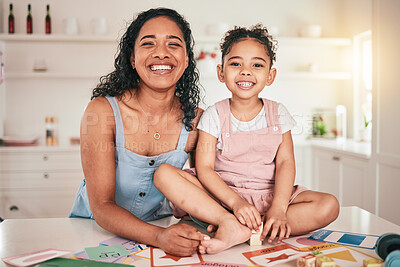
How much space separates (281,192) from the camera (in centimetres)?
138

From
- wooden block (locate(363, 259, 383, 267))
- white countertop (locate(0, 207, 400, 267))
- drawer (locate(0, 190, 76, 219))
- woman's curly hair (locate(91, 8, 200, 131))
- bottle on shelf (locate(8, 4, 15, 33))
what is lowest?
drawer (locate(0, 190, 76, 219))

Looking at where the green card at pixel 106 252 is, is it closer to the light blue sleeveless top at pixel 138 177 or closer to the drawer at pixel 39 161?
the light blue sleeveless top at pixel 138 177

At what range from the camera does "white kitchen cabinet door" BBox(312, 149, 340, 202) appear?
3447mm

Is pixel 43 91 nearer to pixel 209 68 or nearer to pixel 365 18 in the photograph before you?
pixel 209 68

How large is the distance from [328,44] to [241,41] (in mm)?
2995

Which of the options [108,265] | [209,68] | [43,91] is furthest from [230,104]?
[43,91]

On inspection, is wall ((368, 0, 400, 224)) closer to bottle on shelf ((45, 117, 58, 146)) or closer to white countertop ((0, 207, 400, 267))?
white countertop ((0, 207, 400, 267))

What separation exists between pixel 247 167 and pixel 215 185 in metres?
0.22

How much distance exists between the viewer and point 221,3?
4.31 metres

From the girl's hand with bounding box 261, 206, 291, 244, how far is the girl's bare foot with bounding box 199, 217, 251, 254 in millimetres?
70

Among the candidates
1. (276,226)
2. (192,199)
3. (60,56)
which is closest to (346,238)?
(276,226)

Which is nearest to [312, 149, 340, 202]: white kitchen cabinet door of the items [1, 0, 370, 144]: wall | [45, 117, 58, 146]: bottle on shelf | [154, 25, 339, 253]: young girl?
[1, 0, 370, 144]: wall

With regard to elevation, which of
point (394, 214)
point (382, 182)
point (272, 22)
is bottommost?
point (394, 214)

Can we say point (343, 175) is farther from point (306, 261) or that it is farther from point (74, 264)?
point (74, 264)
